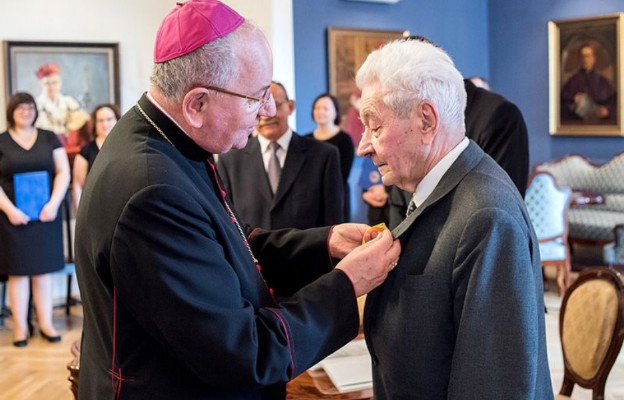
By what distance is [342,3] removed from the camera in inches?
305

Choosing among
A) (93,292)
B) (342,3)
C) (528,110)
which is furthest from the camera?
(528,110)

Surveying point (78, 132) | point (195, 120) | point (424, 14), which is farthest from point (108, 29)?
point (195, 120)

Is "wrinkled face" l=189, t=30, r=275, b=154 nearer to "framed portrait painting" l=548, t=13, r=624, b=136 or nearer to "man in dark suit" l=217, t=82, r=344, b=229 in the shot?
"man in dark suit" l=217, t=82, r=344, b=229

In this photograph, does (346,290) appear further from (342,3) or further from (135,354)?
(342,3)

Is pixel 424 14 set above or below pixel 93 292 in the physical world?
above

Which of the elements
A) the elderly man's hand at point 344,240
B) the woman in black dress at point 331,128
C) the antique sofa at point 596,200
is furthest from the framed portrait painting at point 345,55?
the elderly man's hand at point 344,240

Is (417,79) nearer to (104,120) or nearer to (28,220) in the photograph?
(28,220)

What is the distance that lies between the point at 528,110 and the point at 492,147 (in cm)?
625

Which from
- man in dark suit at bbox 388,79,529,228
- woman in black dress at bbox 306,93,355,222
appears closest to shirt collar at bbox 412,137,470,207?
man in dark suit at bbox 388,79,529,228

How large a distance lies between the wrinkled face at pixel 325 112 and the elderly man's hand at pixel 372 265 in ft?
15.4

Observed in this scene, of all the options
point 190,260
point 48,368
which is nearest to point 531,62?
point 48,368

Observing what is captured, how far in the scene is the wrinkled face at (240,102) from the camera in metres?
1.56

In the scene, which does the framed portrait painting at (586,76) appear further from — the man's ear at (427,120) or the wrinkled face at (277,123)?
the man's ear at (427,120)

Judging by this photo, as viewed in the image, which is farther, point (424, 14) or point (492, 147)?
point (424, 14)
